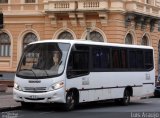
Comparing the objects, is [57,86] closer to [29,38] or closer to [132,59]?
[132,59]

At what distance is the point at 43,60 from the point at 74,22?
2053cm

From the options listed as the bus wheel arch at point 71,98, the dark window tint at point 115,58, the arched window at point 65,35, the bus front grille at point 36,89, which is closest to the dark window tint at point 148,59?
the dark window tint at point 115,58

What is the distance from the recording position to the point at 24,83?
64.8ft

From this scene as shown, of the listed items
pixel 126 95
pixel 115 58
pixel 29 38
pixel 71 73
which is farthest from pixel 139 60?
pixel 29 38

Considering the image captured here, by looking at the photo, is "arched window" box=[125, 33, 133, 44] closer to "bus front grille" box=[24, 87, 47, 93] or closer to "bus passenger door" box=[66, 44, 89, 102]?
"bus passenger door" box=[66, 44, 89, 102]

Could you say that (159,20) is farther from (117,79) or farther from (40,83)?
(40,83)

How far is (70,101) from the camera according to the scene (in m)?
20.1

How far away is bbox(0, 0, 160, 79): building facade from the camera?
3947 cm

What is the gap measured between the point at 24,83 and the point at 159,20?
90.5ft

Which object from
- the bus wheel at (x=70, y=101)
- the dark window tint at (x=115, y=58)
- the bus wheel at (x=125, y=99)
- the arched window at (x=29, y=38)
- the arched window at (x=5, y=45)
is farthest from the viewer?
the arched window at (x=5, y=45)

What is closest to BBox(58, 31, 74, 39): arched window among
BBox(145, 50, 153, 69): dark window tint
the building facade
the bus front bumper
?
the building facade

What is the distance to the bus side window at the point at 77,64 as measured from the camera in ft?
65.9

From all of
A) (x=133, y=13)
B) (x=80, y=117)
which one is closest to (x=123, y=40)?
(x=133, y=13)

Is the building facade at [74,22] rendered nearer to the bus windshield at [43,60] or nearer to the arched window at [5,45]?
the arched window at [5,45]
